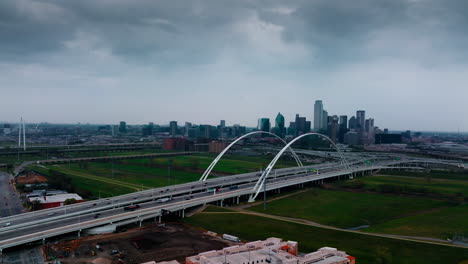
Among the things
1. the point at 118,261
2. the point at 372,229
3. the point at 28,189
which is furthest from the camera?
the point at 28,189

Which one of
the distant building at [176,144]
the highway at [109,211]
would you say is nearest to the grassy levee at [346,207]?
the highway at [109,211]

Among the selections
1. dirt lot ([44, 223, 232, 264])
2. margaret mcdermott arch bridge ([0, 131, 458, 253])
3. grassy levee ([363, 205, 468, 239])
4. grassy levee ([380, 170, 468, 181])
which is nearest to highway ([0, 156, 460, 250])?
margaret mcdermott arch bridge ([0, 131, 458, 253])

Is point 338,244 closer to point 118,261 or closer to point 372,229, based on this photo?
point 372,229

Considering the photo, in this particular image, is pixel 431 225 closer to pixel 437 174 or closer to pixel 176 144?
pixel 437 174

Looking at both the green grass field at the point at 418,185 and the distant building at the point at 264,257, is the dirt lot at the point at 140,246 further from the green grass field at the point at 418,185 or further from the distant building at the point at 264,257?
the green grass field at the point at 418,185

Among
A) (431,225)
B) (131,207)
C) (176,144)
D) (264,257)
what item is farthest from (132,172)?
(176,144)

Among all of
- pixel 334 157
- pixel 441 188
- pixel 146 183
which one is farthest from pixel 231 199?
pixel 334 157
